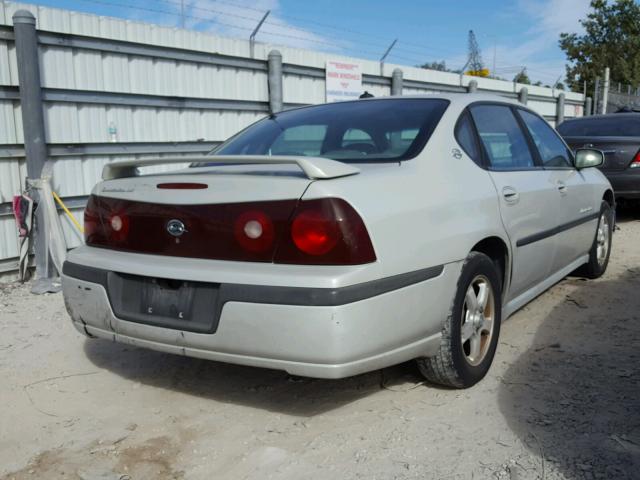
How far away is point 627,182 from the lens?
26.0 ft

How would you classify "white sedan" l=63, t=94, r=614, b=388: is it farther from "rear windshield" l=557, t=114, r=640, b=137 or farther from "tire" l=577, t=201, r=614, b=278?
"rear windshield" l=557, t=114, r=640, b=137

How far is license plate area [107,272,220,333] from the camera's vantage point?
8.32 ft

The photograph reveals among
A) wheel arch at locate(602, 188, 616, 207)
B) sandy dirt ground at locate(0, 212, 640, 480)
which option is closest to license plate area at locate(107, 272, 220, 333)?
sandy dirt ground at locate(0, 212, 640, 480)

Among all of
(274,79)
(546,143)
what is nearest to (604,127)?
(274,79)

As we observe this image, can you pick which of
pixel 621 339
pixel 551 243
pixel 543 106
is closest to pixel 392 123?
pixel 551 243

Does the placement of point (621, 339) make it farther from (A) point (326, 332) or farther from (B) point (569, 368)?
(A) point (326, 332)

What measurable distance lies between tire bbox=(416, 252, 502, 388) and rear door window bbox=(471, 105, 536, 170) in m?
0.65

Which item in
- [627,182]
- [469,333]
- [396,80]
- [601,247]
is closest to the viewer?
[469,333]

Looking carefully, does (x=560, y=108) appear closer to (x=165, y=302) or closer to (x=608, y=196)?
(x=608, y=196)

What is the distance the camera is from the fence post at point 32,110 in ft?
17.5

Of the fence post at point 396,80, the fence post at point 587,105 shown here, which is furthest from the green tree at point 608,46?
the fence post at point 396,80

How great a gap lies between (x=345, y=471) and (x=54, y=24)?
5.12 meters

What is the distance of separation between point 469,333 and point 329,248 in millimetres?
1073

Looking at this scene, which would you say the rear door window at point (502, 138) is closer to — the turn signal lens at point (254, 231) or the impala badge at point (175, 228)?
the turn signal lens at point (254, 231)
